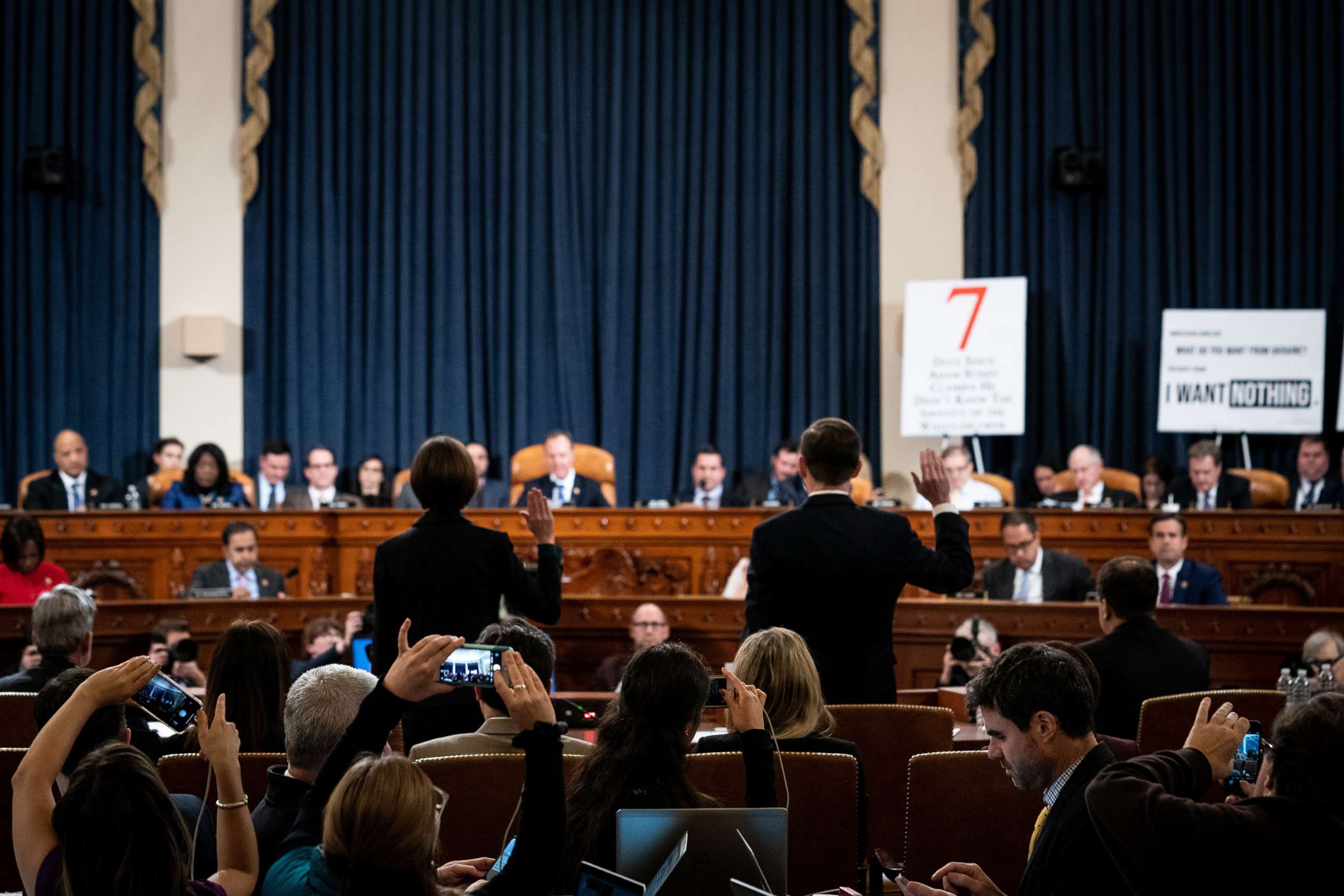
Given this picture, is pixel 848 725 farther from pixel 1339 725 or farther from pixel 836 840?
pixel 1339 725

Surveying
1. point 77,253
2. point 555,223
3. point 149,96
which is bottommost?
point 77,253

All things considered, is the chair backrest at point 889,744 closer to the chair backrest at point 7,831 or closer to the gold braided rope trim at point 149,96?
the chair backrest at point 7,831

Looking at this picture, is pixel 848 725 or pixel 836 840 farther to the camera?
pixel 848 725

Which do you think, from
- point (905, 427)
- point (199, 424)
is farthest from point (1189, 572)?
point (199, 424)

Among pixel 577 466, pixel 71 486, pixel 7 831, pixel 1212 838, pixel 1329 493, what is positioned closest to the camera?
pixel 1212 838

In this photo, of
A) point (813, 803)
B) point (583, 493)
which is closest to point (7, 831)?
point (813, 803)

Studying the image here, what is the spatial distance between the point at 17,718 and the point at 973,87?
8477mm

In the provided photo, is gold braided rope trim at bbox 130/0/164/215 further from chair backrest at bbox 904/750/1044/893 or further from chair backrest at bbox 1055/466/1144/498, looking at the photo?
chair backrest at bbox 904/750/1044/893

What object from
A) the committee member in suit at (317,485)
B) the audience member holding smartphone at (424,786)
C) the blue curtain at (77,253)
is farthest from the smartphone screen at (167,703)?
the blue curtain at (77,253)

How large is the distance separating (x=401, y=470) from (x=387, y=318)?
45.9 inches

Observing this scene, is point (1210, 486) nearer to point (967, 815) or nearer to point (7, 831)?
point (967, 815)

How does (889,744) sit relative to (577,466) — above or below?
below

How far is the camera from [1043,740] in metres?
2.27

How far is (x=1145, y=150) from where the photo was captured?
10438 millimetres
